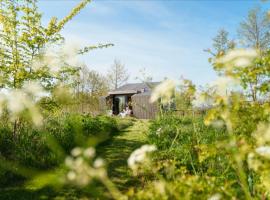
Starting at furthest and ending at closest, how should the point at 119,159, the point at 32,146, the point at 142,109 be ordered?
the point at 142,109 < the point at 119,159 < the point at 32,146

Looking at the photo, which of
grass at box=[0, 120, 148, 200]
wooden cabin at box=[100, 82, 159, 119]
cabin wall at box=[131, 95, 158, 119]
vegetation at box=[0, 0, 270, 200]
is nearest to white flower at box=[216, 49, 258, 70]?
vegetation at box=[0, 0, 270, 200]

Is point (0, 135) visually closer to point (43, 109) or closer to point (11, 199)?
point (43, 109)

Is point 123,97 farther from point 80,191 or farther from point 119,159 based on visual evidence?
point 80,191

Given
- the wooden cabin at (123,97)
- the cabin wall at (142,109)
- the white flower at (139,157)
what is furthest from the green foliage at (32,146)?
the wooden cabin at (123,97)

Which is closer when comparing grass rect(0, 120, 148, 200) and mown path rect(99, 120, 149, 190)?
grass rect(0, 120, 148, 200)

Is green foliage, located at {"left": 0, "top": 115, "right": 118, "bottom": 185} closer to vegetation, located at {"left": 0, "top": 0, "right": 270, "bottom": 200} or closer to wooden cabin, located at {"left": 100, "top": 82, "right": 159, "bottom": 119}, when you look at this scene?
vegetation, located at {"left": 0, "top": 0, "right": 270, "bottom": 200}

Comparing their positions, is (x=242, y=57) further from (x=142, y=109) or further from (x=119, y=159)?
(x=142, y=109)

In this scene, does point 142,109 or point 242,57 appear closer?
point 242,57

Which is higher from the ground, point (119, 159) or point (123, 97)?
point (123, 97)

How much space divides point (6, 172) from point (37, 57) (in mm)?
2656

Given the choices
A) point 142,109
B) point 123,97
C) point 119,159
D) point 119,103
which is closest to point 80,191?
point 119,159

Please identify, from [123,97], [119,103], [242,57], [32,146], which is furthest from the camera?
[119,103]

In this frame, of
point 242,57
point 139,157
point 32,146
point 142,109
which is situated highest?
point 242,57

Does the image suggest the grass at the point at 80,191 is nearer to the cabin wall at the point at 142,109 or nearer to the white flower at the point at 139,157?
the white flower at the point at 139,157
